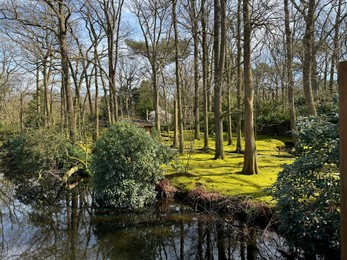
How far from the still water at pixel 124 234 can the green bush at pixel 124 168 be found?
0.45 metres

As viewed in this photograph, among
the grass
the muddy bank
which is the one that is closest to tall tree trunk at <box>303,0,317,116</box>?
the grass

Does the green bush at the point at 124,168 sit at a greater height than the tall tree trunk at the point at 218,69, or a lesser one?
lesser

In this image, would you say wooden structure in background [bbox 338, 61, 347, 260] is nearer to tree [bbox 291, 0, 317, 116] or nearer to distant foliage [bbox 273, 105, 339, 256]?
distant foliage [bbox 273, 105, 339, 256]

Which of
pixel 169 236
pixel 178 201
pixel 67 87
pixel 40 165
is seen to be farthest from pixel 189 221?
pixel 67 87

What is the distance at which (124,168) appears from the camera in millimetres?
9352

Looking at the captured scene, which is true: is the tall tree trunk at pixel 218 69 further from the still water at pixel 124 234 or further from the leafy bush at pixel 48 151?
the leafy bush at pixel 48 151

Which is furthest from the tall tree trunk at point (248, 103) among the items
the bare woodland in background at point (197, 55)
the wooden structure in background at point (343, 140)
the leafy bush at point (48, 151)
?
the wooden structure in background at point (343, 140)

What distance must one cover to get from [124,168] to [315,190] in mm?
5724

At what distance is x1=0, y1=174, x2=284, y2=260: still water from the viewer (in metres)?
6.45

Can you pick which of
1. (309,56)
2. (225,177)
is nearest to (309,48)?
(309,56)

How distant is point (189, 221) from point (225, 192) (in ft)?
4.63

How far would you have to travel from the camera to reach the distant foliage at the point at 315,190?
5074 mm

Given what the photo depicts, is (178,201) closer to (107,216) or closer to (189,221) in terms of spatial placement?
(189,221)

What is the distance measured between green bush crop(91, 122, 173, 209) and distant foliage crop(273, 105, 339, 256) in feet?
16.2
